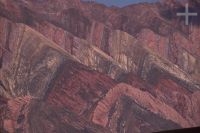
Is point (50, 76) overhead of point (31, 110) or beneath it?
overhead

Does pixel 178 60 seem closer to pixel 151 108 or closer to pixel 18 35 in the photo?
pixel 151 108

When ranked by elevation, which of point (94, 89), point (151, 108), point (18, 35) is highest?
point (18, 35)

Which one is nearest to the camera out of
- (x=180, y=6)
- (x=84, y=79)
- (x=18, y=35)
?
(x=18, y=35)

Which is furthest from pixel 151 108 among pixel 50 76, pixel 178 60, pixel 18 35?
pixel 18 35

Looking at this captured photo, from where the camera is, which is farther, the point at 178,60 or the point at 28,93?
the point at 178,60

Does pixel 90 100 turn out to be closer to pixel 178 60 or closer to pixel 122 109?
pixel 122 109

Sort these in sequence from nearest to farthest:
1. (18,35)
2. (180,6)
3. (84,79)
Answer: (18,35) < (84,79) < (180,6)

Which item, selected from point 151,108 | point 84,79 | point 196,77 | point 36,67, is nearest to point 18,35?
point 36,67

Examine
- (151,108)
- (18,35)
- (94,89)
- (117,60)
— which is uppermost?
(18,35)

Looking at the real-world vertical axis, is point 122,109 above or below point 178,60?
below
